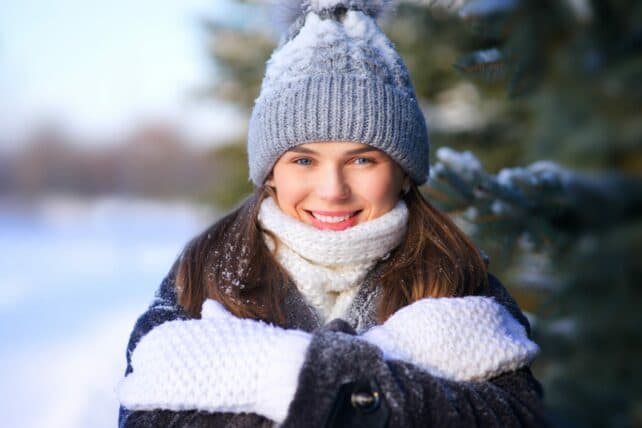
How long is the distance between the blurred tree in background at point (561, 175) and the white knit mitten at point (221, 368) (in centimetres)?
97

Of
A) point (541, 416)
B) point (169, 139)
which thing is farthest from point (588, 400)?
point (169, 139)

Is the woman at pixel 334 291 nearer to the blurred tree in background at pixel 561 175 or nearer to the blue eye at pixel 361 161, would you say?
the blue eye at pixel 361 161

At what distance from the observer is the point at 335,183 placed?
1904mm

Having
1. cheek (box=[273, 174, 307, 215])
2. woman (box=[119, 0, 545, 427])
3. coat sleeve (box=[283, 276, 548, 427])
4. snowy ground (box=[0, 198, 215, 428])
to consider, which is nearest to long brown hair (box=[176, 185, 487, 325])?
woman (box=[119, 0, 545, 427])

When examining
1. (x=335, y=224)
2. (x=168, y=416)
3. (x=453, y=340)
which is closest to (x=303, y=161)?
(x=335, y=224)

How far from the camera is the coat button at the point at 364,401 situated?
155 centimetres

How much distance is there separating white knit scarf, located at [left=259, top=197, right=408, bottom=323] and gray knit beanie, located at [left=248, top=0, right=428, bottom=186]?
0.60ft

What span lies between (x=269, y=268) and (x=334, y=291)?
0.19 metres

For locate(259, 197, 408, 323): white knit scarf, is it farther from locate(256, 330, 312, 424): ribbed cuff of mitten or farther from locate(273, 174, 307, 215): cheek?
locate(256, 330, 312, 424): ribbed cuff of mitten

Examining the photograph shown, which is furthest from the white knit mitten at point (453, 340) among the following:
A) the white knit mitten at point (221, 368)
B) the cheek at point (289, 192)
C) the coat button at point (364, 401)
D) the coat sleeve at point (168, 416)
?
the cheek at point (289, 192)

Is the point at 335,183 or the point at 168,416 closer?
the point at 168,416

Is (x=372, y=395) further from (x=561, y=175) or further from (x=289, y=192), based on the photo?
(x=561, y=175)

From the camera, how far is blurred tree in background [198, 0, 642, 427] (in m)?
2.43

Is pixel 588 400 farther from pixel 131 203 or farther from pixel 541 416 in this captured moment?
pixel 131 203
